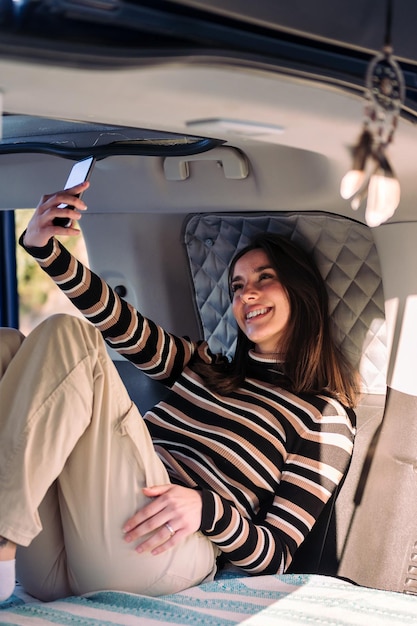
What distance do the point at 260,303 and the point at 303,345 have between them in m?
0.14

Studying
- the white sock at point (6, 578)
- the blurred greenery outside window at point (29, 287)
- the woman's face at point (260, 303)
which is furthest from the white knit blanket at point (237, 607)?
the blurred greenery outside window at point (29, 287)

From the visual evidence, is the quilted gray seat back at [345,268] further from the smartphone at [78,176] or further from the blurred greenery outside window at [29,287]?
the blurred greenery outside window at [29,287]

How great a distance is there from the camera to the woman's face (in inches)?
77.9

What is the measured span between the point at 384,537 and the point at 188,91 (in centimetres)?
115

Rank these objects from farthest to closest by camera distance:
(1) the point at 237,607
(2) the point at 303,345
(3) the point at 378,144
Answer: (2) the point at 303,345, (1) the point at 237,607, (3) the point at 378,144

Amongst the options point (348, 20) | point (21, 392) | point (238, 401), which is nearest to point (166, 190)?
point (238, 401)

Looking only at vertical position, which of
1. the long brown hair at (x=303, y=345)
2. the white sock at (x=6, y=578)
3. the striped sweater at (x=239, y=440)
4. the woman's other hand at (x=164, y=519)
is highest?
the long brown hair at (x=303, y=345)

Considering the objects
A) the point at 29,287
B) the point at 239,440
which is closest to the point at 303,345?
the point at 239,440

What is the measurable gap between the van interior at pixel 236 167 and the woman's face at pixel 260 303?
122 mm

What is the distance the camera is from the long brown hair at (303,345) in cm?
195

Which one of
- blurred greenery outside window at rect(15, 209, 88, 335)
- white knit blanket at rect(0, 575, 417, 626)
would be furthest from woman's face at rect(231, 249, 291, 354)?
blurred greenery outside window at rect(15, 209, 88, 335)

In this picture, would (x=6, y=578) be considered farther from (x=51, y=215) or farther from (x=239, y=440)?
(x=51, y=215)

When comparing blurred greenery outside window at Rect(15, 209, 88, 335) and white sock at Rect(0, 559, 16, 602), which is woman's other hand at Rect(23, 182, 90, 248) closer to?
white sock at Rect(0, 559, 16, 602)

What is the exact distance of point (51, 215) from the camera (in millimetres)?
1852
